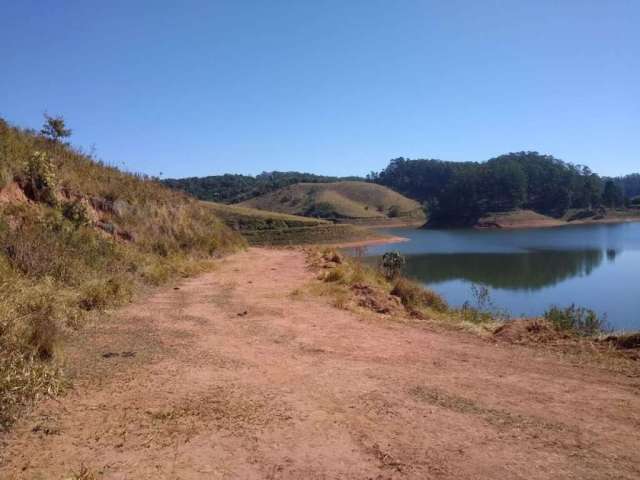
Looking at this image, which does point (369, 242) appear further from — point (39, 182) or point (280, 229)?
point (39, 182)

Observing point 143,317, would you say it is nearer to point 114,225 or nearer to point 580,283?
point 114,225

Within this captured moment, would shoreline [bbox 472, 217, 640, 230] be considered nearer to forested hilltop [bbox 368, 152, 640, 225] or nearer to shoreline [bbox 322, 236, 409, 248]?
forested hilltop [bbox 368, 152, 640, 225]

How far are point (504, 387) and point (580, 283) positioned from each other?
21.7m

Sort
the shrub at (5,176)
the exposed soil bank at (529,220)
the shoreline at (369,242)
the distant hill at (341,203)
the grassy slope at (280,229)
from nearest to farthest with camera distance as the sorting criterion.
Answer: the shrub at (5,176), the grassy slope at (280,229), the shoreline at (369,242), the exposed soil bank at (529,220), the distant hill at (341,203)

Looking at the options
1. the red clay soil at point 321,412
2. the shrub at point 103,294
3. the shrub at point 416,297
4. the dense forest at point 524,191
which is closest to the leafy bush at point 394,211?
the dense forest at point 524,191

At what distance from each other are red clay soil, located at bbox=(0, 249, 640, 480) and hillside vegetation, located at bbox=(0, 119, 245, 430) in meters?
0.47

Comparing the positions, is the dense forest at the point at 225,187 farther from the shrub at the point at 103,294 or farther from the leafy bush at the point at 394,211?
the shrub at the point at 103,294

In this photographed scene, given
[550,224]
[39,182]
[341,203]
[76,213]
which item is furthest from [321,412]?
[341,203]

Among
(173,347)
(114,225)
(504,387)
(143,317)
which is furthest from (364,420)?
(114,225)

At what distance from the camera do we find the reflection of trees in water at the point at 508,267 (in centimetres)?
2642

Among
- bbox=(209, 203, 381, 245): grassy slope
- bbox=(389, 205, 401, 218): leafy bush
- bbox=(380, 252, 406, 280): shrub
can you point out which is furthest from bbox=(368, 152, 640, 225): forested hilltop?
bbox=(380, 252, 406, 280): shrub

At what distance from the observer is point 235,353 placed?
22.5 ft

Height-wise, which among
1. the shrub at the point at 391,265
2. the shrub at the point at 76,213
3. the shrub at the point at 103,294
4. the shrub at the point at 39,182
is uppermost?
the shrub at the point at 39,182

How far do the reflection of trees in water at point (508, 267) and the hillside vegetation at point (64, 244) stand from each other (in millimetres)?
13039
